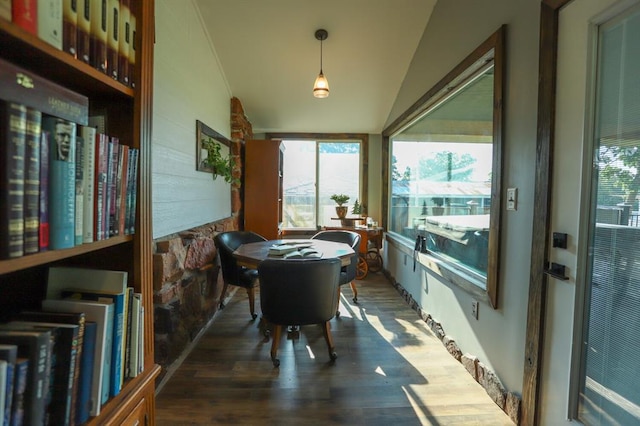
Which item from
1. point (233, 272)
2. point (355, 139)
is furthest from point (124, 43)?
point (355, 139)

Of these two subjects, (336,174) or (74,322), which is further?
(336,174)

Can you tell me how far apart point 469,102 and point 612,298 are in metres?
1.64

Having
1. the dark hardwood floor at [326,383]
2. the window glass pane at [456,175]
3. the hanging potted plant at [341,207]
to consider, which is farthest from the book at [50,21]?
the hanging potted plant at [341,207]

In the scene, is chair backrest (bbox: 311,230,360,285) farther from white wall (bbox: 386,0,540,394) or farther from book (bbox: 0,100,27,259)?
book (bbox: 0,100,27,259)

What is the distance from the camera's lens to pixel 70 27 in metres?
0.66

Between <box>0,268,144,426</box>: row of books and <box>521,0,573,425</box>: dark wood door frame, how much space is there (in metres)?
1.71

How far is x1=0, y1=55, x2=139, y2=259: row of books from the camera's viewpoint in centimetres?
53

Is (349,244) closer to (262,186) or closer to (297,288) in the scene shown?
(297,288)

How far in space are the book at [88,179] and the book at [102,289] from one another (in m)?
0.17

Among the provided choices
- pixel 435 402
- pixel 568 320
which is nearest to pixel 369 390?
pixel 435 402

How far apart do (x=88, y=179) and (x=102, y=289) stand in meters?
0.33

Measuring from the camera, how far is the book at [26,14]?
544 millimetres

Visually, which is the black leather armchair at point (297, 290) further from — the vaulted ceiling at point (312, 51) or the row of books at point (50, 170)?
the vaulted ceiling at point (312, 51)

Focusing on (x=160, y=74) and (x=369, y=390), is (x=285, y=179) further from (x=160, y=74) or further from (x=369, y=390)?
(x=369, y=390)
